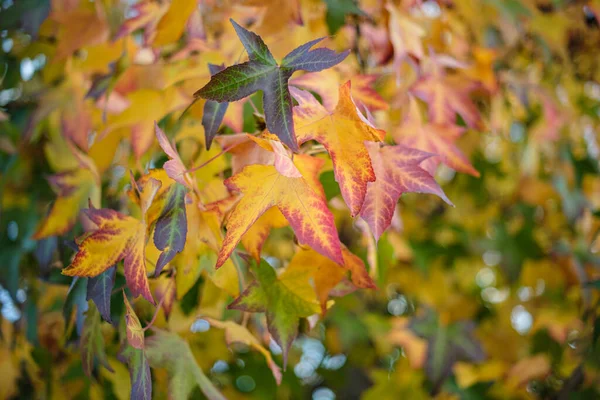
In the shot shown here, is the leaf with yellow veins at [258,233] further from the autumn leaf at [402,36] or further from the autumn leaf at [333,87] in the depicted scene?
the autumn leaf at [402,36]

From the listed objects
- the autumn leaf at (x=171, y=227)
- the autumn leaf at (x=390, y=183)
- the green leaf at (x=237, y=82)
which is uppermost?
the green leaf at (x=237, y=82)

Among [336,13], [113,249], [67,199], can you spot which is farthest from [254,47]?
[67,199]

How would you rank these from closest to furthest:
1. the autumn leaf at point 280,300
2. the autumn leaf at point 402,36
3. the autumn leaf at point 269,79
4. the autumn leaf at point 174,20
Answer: the autumn leaf at point 269,79, the autumn leaf at point 280,300, the autumn leaf at point 174,20, the autumn leaf at point 402,36

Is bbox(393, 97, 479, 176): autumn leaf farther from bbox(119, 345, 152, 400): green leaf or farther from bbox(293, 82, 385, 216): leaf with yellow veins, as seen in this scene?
bbox(119, 345, 152, 400): green leaf

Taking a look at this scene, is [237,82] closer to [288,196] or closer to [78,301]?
[288,196]

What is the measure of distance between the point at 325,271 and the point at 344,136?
178mm

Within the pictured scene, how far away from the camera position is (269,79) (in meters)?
0.54

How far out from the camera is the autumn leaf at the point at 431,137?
2.69 feet

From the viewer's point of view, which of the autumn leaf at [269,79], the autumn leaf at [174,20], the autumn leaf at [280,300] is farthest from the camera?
the autumn leaf at [174,20]

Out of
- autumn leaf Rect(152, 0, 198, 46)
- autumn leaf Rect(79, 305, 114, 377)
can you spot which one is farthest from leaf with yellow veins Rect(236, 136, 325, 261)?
autumn leaf Rect(152, 0, 198, 46)

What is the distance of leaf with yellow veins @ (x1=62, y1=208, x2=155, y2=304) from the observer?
0.57 metres

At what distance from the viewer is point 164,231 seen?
1.81 ft

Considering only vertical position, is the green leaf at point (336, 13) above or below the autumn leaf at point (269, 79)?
below

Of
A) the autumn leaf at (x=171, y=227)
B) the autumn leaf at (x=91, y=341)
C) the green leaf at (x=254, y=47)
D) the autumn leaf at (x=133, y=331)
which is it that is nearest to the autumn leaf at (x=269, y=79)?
the green leaf at (x=254, y=47)
